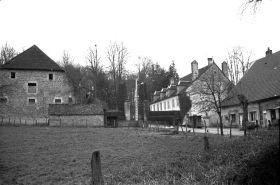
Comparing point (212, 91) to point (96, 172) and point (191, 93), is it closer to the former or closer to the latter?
point (191, 93)

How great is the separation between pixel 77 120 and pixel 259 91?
73.5ft

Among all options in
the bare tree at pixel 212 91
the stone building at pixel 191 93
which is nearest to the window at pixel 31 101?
the stone building at pixel 191 93

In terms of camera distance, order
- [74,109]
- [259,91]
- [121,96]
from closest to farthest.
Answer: [259,91], [74,109], [121,96]

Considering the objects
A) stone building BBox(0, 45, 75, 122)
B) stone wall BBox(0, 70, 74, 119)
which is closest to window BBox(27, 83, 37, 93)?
stone building BBox(0, 45, 75, 122)

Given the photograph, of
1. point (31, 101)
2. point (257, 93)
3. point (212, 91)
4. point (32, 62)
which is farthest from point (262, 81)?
point (32, 62)

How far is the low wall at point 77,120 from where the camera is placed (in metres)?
31.8

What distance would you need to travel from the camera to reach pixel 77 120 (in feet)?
107

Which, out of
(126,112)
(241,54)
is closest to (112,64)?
(126,112)

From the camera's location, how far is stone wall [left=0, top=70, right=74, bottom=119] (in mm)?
35938

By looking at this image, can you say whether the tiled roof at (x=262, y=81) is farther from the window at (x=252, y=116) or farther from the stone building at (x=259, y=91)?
the window at (x=252, y=116)

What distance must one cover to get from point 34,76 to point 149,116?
68.0ft

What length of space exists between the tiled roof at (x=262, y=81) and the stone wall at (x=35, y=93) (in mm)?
23910

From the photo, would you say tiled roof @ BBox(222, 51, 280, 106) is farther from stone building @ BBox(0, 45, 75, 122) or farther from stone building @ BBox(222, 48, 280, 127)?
stone building @ BBox(0, 45, 75, 122)

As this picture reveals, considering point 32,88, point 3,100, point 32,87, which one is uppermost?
point 32,87
